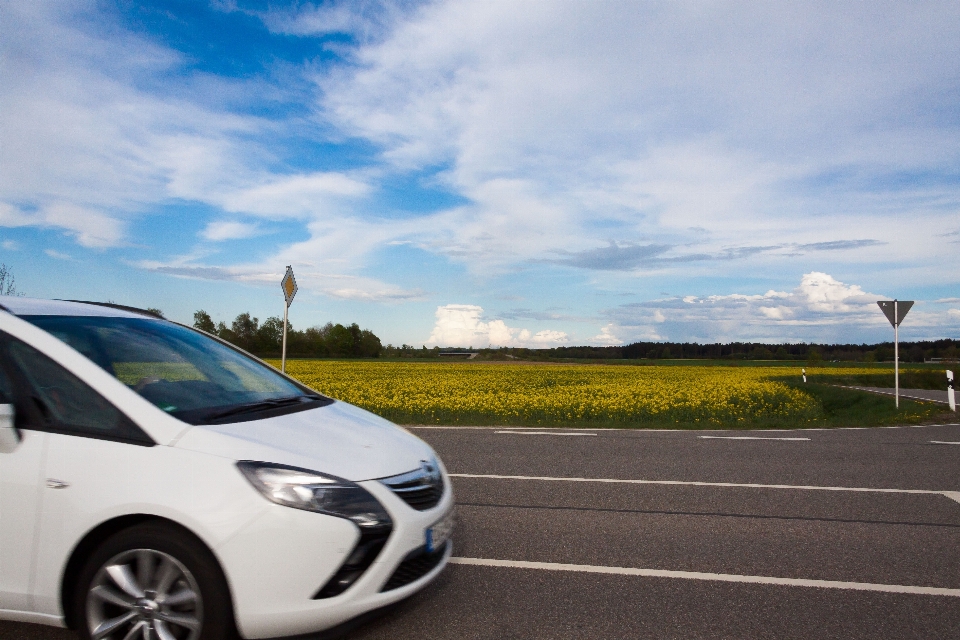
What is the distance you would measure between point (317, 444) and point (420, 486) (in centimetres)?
53

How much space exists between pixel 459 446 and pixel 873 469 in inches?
198

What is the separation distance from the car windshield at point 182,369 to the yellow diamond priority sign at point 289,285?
10809 mm

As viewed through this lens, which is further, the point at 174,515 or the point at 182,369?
the point at 182,369

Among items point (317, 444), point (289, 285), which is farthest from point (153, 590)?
point (289, 285)

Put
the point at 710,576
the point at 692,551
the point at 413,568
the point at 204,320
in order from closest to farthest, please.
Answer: the point at 413,568 → the point at 710,576 → the point at 692,551 → the point at 204,320

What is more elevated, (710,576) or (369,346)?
(369,346)

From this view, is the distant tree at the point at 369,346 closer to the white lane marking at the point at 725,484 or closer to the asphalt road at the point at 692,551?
the asphalt road at the point at 692,551

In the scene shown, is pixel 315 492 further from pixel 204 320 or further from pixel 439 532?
pixel 204 320

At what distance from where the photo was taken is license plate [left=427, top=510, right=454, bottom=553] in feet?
10.4

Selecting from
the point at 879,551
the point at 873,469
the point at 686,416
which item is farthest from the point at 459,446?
the point at 686,416

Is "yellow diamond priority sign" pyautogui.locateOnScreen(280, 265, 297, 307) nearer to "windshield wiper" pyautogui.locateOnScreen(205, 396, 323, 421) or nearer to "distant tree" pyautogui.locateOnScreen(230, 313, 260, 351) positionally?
"windshield wiper" pyautogui.locateOnScreen(205, 396, 323, 421)

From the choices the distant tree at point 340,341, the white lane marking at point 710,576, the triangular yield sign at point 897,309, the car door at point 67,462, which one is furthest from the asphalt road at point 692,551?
the distant tree at point 340,341

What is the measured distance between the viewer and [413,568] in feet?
10.2

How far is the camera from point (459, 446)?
9305 millimetres
